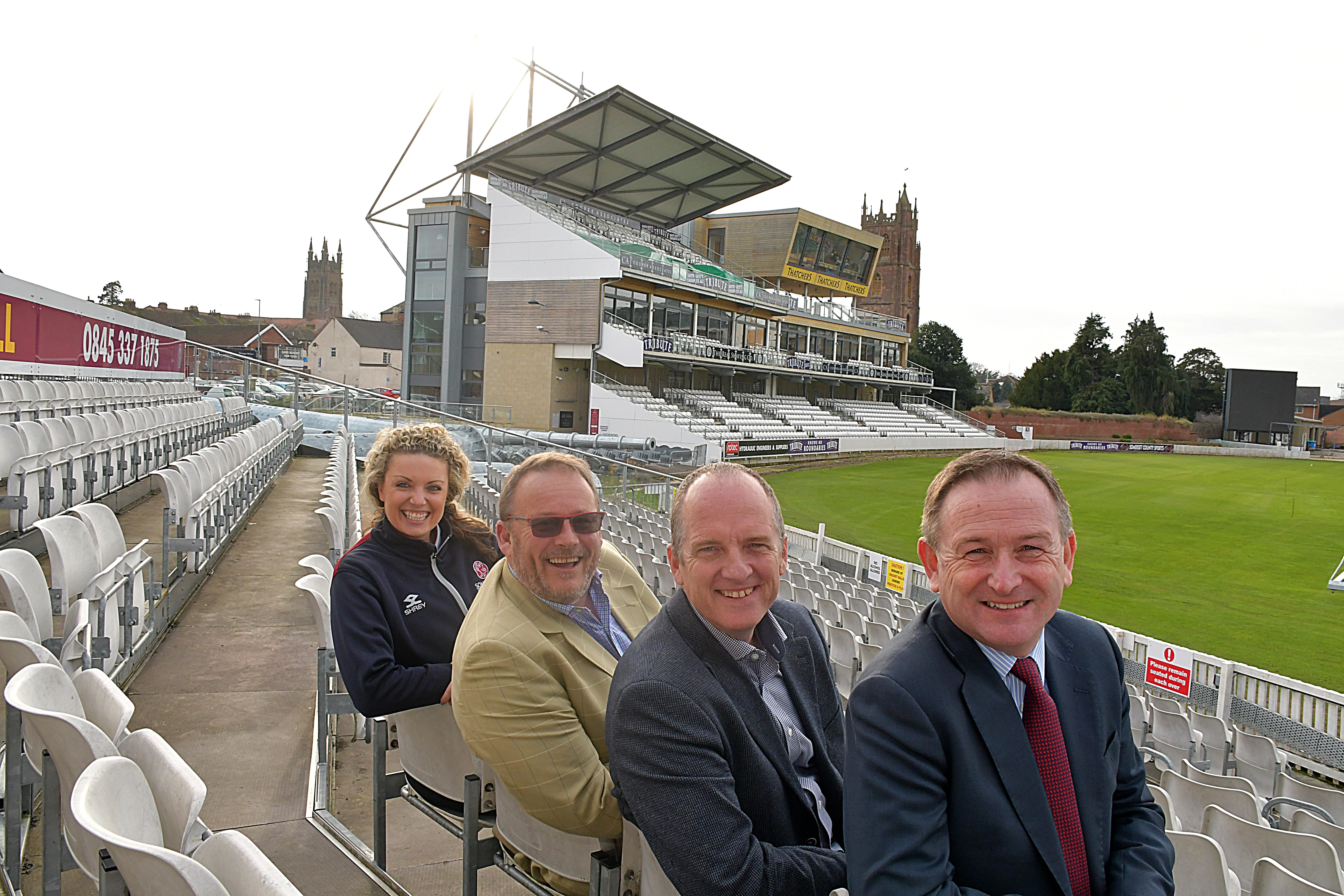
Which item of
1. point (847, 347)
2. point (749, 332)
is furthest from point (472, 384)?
point (847, 347)

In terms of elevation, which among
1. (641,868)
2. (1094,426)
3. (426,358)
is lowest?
(641,868)

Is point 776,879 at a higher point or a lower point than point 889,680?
lower

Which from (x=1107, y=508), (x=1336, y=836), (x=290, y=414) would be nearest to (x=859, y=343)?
(x=1107, y=508)

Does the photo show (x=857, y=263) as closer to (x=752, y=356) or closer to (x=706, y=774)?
(x=752, y=356)

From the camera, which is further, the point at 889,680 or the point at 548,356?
the point at 548,356

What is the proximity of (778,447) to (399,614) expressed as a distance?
33.9m

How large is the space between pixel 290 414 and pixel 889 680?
1690 cm

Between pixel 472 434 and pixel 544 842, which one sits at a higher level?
pixel 472 434

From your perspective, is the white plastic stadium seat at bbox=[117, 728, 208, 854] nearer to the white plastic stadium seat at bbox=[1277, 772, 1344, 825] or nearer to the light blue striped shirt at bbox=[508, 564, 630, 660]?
the light blue striped shirt at bbox=[508, 564, 630, 660]

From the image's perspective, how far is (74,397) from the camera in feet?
37.7

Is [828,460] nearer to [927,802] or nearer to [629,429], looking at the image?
[629,429]

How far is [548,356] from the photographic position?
1490 inches

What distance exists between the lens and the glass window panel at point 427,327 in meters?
41.6

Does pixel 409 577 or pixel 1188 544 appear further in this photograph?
pixel 1188 544
